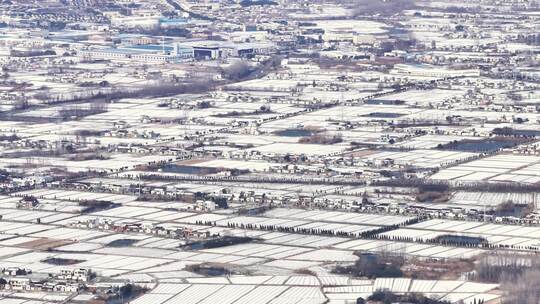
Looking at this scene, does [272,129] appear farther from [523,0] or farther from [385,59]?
[523,0]

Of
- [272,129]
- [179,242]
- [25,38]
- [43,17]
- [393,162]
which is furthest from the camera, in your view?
[43,17]

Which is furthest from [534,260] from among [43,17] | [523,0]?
[523,0]

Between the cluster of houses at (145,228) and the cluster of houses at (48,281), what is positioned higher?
the cluster of houses at (48,281)

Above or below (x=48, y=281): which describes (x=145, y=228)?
below

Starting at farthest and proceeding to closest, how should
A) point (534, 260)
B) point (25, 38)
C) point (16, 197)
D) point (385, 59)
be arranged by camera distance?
point (25, 38), point (385, 59), point (16, 197), point (534, 260)

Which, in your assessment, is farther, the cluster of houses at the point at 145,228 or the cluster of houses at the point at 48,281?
the cluster of houses at the point at 145,228

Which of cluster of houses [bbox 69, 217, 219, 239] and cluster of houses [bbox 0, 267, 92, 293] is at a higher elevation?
cluster of houses [bbox 0, 267, 92, 293]

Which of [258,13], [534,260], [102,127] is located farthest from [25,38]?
[534,260]

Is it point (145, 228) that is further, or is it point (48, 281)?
point (145, 228)

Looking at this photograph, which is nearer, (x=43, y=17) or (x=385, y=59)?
(x=385, y=59)

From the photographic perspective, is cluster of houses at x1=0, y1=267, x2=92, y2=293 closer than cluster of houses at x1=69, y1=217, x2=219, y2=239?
Yes

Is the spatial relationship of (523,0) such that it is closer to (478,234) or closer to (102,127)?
(102,127)
